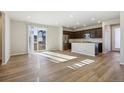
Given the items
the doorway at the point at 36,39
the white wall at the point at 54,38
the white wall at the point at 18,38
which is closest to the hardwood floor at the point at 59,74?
the white wall at the point at 18,38

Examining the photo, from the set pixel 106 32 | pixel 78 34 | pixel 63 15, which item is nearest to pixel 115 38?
pixel 106 32

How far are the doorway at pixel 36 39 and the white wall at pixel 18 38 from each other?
56cm

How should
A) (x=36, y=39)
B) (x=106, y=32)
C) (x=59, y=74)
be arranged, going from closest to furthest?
(x=59, y=74)
(x=106, y=32)
(x=36, y=39)

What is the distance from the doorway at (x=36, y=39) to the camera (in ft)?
27.9

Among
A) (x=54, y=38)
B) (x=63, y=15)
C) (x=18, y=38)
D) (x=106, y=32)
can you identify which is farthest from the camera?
(x=54, y=38)

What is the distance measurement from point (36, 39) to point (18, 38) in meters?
2.15

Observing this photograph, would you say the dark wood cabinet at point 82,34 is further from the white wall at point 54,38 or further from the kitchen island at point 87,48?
the kitchen island at point 87,48

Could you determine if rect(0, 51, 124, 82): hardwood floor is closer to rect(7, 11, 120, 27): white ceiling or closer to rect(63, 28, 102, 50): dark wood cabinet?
rect(7, 11, 120, 27): white ceiling

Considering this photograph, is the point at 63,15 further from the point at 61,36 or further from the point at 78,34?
the point at 78,34

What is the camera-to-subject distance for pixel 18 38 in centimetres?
739
